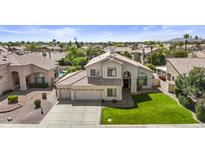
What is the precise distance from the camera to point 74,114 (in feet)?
68.2

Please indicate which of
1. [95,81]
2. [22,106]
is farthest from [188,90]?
[22,106]

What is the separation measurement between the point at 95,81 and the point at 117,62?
4.03 metres

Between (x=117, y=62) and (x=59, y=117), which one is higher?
(x=117, y=62)

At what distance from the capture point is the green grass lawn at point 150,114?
19156 millimetres

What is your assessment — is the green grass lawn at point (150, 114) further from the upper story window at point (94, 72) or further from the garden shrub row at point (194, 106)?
the upper story window at point (94, 72)

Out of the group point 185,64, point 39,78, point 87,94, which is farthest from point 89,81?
point 185,64

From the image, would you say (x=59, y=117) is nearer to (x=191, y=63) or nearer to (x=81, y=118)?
(x=81, y=118)

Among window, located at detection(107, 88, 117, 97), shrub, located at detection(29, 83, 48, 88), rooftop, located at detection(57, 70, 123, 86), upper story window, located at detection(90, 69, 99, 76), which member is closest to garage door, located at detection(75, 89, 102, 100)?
rooftop, located at detection(57, 70, 123, 86)

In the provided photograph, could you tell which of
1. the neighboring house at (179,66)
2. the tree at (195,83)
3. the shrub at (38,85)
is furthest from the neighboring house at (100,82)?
the tree at (195,83)

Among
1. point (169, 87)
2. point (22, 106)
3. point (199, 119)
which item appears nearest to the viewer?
point (199, 119)

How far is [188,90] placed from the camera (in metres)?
21.5

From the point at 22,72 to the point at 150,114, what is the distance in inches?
833

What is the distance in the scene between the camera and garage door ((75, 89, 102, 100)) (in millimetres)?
25125

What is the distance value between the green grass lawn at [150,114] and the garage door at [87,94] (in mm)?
3366
